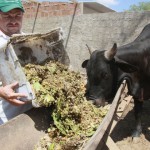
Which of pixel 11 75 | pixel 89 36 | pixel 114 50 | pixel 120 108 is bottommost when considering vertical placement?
pixel 120 108

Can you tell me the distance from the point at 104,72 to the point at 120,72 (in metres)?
0.32

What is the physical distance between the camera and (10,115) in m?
3.16

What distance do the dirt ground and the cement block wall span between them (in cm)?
185

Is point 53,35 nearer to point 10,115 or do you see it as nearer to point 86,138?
point 10,115

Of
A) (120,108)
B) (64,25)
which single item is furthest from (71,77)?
(64,25)

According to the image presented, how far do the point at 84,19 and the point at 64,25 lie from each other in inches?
33.7

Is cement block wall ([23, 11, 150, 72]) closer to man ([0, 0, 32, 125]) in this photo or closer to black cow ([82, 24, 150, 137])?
black cow ([82, 24, 150, 137])

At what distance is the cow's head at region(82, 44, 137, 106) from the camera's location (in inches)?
181

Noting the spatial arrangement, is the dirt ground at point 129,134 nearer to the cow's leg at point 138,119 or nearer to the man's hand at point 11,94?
the cow's leg at point 138,119

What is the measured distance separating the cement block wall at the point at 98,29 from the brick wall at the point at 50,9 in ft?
1.15

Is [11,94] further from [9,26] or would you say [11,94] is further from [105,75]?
[105,75]

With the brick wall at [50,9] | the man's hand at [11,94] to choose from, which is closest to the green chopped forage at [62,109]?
the man's hand at [11,94]

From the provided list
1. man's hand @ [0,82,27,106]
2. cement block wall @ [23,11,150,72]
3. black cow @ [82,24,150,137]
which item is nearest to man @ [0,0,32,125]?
man's hand @ [0,82,27,106]

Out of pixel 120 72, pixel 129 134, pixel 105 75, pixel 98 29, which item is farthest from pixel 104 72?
pixel 98 29
